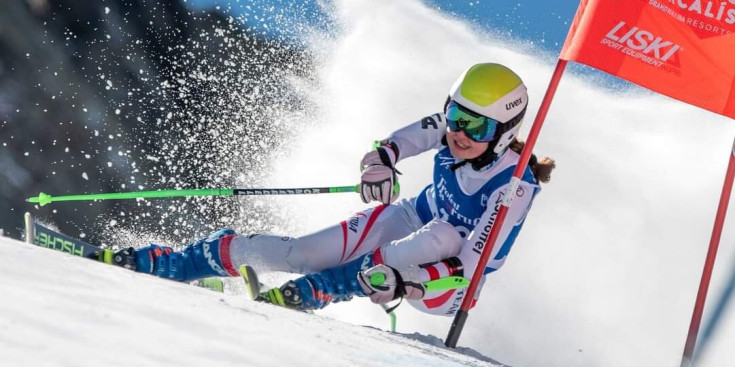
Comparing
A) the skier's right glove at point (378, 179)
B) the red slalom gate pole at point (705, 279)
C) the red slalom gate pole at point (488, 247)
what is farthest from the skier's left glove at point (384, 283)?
the red slalom gate pole at point (705, 279)

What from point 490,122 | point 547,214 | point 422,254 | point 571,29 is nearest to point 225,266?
point 422,254

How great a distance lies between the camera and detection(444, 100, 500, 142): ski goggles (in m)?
5.06

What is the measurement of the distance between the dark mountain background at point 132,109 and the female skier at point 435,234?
7518 millimetres

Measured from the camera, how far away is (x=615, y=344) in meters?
8.11

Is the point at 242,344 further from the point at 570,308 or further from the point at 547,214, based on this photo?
the point at 547,214

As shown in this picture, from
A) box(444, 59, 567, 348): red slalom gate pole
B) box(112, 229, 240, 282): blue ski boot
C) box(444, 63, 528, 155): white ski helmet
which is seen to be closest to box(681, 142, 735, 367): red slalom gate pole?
box(444, 59, 567, 348): red slalom gate pole

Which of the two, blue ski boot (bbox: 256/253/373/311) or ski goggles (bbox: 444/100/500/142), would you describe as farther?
ski goggles (bbox: 444/100/500/142)

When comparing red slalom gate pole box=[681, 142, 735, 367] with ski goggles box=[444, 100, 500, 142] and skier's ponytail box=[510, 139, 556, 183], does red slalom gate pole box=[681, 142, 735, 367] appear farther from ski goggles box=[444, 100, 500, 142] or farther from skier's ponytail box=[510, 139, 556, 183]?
ski goggles box=[444, 100, 500, 142]

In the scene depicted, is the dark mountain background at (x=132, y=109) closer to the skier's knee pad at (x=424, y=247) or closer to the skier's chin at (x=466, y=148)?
the skier's chin at (x=466, y=148)

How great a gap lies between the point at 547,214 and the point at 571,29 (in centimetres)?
545

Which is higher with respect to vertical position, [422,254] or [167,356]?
[422,254]

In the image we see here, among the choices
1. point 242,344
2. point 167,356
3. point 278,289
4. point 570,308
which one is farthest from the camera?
point 570,308

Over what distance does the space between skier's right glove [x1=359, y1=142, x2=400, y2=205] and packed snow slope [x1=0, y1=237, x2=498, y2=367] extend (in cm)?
164

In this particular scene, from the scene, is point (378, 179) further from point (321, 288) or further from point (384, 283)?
point (384, 283)
